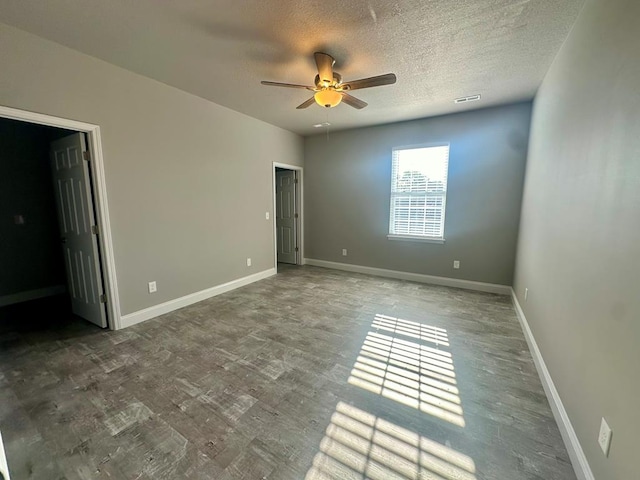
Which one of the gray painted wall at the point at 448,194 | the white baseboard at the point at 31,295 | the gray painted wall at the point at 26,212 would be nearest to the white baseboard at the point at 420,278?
the gray painted wall at the point at 448,194

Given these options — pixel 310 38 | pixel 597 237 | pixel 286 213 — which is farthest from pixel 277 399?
pixel 286 213

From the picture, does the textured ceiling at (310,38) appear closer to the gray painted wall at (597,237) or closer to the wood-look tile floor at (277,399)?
the gray painted wall at (597,237)

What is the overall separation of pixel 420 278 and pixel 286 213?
3071mm

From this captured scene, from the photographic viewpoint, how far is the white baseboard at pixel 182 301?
117 inches

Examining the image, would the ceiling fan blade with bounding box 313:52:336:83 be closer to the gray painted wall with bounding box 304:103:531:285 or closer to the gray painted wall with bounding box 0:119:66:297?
the gray painted wall with bounding box 304:103:531:285

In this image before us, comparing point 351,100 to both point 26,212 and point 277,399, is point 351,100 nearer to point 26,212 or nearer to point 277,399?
point 277,399

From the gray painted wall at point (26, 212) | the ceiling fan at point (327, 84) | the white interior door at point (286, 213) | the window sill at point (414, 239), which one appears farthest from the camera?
the white interior door at point (286, 213)

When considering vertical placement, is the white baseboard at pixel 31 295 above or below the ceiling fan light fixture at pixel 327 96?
below

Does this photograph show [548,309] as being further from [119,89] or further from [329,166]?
[119,89]

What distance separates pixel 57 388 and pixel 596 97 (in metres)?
4.09

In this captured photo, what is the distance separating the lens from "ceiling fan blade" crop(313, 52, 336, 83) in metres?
2.27

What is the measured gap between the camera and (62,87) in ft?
7.74

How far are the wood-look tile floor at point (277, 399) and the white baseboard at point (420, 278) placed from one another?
866mm

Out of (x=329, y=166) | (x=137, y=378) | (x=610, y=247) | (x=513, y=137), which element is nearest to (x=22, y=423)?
(x=137, y=378)
